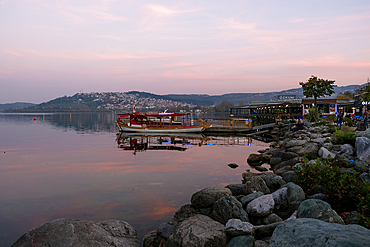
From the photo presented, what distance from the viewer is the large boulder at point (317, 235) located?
4.31m

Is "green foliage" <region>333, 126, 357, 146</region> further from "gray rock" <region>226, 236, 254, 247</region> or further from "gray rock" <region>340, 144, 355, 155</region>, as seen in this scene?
"gray rock" <region>226, 236, 254, 247</region>

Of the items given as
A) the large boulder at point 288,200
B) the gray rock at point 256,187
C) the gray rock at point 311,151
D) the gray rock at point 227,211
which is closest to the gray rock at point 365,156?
the gray rock at point 311,151

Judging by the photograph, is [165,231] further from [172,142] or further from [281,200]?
[172,142]

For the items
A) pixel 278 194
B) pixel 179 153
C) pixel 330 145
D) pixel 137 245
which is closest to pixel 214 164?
pixel 179 153

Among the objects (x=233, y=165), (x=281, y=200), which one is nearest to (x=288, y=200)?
(x=281, y=200)

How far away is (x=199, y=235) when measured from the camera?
22.5ft

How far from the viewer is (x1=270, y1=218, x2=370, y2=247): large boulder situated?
431cm

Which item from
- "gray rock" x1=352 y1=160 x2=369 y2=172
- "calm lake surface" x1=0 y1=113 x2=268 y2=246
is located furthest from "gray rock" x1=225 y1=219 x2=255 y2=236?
"gray rock" x1=352 y1=160 x2=369 y2=172

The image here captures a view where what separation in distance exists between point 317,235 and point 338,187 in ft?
17.4

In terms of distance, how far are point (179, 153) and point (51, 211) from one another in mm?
17042

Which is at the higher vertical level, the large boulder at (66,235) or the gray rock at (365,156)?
the gray rock at (365,156)

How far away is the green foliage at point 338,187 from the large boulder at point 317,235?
2.66 m

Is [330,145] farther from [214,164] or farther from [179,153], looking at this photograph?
[179,153]

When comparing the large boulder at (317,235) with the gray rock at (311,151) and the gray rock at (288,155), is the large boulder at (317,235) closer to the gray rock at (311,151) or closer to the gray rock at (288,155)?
the gray rock at (311,151)
